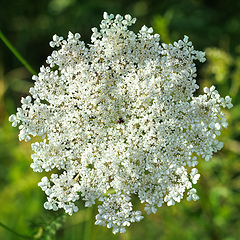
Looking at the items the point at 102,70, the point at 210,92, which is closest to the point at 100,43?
the point at 102,70

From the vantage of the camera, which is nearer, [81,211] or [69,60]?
[69,60]

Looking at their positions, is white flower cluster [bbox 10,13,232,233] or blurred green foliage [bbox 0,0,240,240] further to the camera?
blurred green foliage [bbox 0,0,240,240]

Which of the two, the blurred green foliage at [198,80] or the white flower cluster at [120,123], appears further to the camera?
the blurred green foliage at [198,80]

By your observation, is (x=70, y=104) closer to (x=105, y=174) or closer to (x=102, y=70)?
(x=102, y=70)
